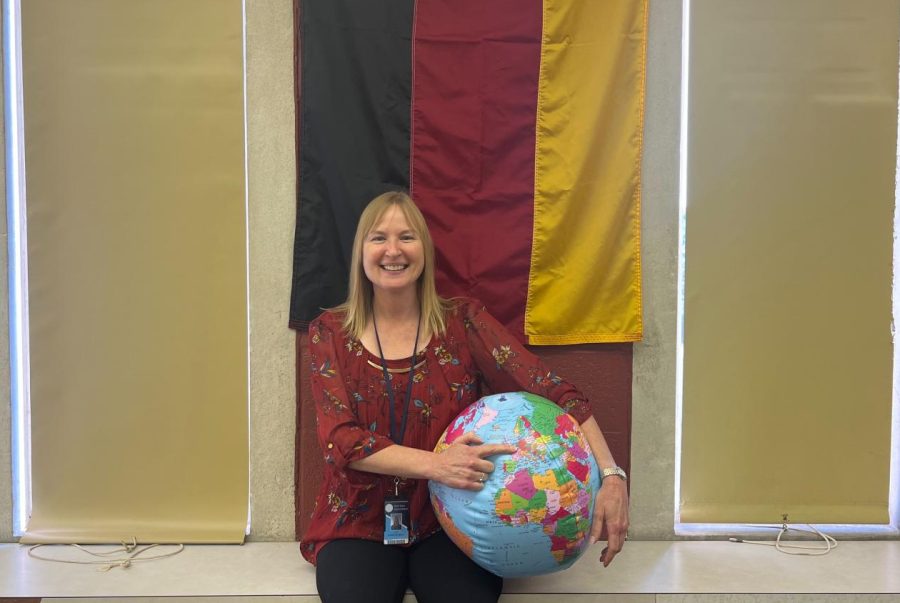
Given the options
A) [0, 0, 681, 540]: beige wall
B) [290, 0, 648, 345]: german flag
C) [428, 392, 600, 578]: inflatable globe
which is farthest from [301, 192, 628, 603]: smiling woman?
[0, 0, 681, 540]: beige wall

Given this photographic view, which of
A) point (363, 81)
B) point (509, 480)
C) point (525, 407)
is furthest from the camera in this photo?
point (363, 81)

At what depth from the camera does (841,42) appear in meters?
2.59

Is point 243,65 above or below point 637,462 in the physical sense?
above

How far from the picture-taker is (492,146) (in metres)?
2.57

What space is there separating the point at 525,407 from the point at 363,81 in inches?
53.7

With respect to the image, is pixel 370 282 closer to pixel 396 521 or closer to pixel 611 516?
pixel 396 521

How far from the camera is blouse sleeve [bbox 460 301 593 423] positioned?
2.12 meters

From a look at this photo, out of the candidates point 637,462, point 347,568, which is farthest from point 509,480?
point 637,462

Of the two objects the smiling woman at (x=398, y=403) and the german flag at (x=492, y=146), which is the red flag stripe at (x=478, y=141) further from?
the smiling woman at (x=398, y=403)

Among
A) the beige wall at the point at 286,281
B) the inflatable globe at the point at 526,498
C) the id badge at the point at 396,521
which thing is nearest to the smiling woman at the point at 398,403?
the id badge at the point at 396,521

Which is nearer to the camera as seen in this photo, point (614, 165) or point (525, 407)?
point (525, 407)

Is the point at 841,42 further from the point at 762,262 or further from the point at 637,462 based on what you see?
the point at 637,462

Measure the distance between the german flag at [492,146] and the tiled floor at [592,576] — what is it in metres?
0.83

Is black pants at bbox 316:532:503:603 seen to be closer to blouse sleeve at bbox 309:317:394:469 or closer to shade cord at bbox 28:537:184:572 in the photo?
blouse sleeve at bbox 309:317:394:469
